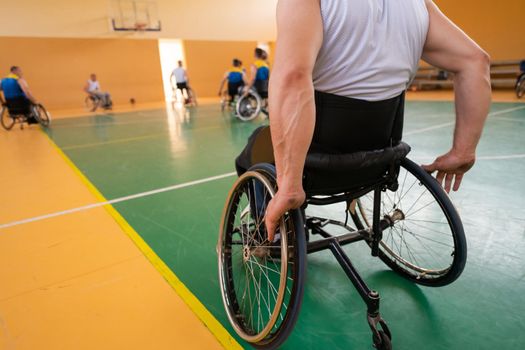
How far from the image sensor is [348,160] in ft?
3.22

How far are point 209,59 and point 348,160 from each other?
47.3ft

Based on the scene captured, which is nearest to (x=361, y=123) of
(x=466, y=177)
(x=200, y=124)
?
(x=466, y=177)

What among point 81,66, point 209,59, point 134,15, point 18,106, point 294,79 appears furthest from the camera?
point 209,59

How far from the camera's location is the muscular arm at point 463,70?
1.02 meters

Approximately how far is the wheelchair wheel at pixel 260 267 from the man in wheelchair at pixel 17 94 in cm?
685

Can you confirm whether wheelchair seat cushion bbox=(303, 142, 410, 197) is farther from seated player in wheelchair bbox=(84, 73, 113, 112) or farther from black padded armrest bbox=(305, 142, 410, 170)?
seated player in wheelchair bbox=(84, 73, 113, 112)

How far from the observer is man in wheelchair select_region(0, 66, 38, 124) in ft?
21.1

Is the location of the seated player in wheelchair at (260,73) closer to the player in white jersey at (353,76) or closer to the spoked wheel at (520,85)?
the player in white jersey at (353,76)

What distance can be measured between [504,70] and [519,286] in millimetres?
10477

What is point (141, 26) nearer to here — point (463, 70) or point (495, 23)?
point (495, 23)

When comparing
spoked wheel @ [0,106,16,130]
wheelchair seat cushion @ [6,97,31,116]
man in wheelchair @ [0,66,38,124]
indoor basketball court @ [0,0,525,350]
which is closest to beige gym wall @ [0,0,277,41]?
spoked wheel @ [0,106,16,130]

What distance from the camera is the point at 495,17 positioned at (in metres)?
9.98

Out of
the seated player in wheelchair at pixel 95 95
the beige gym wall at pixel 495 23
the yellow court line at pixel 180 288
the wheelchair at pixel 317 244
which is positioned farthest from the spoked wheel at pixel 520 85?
the seated player in wheelchair at pixel 95 95

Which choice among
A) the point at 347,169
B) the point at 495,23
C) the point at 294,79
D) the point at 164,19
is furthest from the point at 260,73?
the point at 164,19
